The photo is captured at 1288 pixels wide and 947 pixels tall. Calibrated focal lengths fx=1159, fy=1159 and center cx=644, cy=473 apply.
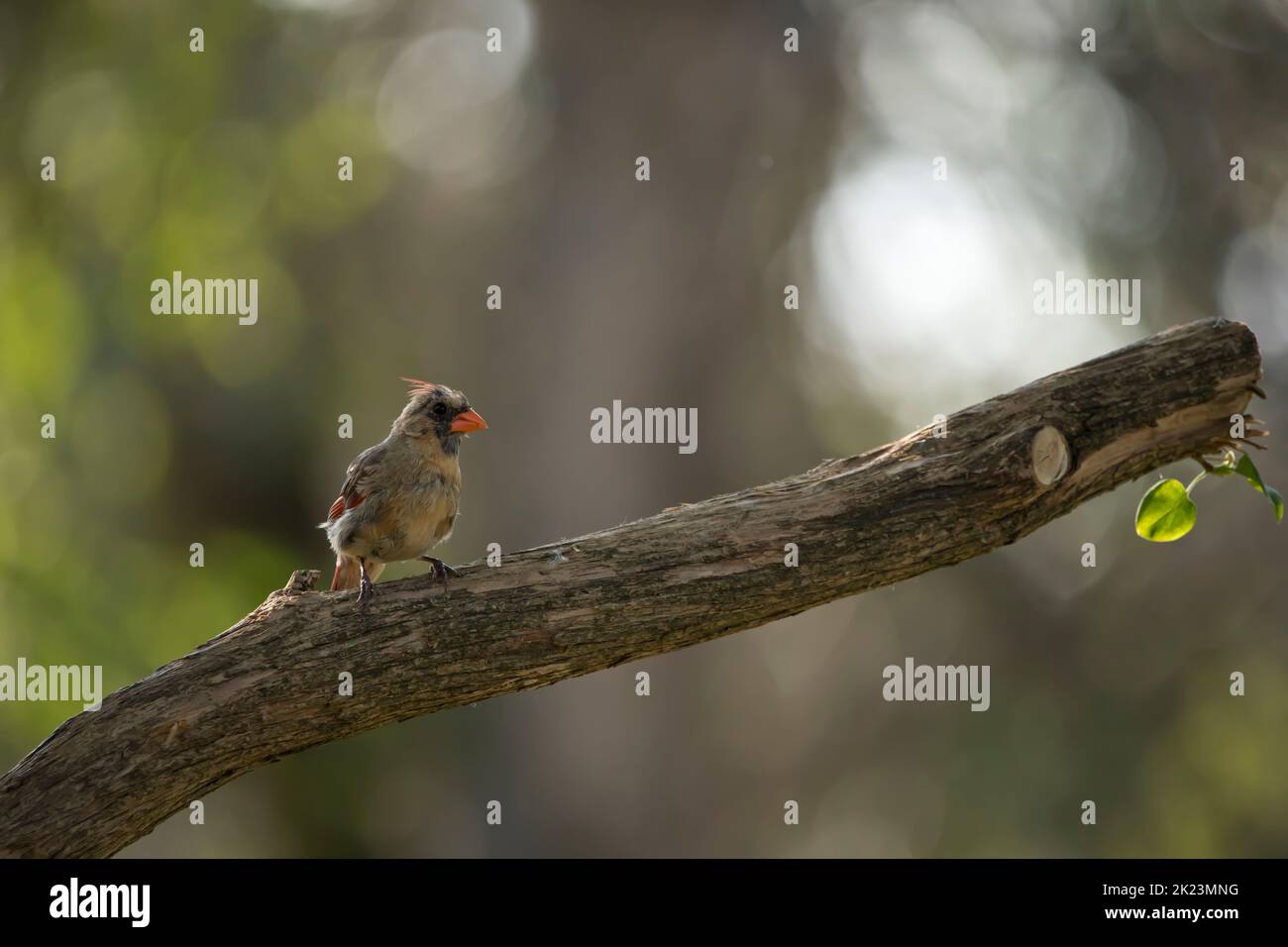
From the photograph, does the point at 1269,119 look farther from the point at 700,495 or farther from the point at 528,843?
the point at 528,843

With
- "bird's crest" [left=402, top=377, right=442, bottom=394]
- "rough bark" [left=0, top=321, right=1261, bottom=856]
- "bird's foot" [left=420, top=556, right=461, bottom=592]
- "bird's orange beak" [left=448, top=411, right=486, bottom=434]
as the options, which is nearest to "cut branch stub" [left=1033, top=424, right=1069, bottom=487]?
"rough bark" [left=0, top=321, right=1261, bottom=856]

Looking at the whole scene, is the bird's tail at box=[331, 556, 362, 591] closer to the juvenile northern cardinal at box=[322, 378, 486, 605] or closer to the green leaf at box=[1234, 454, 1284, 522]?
the juvenile northern cardinal at box=[322, 378, 486, 605]

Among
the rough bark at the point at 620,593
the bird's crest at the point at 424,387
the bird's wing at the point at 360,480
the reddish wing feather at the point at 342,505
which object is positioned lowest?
A: the rough bark at the point at 620,593

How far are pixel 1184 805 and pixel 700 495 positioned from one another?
21.8ft

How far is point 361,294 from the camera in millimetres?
13758

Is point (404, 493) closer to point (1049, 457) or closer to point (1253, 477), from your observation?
point (1049, 457)

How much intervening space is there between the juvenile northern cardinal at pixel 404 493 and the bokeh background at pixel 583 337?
507 centimetres

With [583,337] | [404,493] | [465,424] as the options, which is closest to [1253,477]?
[465,424]

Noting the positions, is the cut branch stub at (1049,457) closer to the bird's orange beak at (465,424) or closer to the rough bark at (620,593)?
the rough bark at (620,593)

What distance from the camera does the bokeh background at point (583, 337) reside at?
10.3 metres

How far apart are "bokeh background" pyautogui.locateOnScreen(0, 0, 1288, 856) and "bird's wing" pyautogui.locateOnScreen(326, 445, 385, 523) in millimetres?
5185

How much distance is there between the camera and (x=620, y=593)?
391 cm

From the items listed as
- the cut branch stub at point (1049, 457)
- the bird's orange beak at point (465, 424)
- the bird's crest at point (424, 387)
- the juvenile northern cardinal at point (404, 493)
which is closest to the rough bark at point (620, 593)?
the cut branch stub at point (1049, 457)

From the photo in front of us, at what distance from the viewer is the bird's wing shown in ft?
15.3
